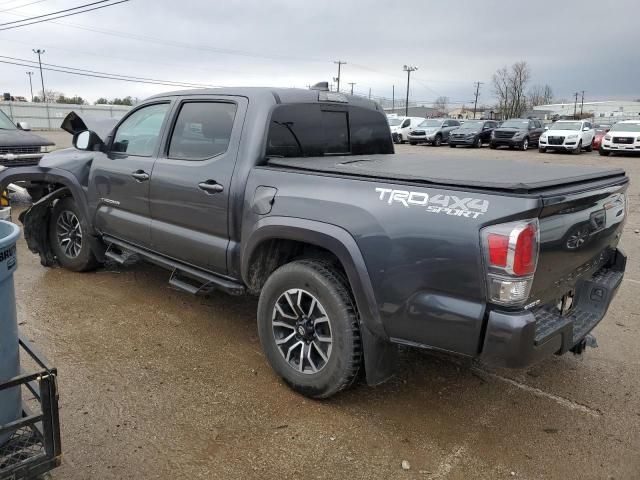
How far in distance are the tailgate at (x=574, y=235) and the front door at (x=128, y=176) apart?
3.07 meters

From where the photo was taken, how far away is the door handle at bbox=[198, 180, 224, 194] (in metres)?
3.56

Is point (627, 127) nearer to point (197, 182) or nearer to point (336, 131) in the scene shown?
point (336, 131)

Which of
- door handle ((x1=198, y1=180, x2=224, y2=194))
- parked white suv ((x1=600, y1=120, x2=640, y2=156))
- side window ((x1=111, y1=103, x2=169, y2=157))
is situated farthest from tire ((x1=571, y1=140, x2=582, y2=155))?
door handle ((x1=198, y1=180, x2=224, y2=194))

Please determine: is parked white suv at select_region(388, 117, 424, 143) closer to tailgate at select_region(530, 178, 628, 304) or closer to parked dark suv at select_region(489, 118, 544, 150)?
parked dark suv at select_region(489, 118, 544, 150)

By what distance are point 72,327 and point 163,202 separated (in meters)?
1.29

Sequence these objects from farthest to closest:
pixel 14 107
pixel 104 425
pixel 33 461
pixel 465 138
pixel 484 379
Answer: pixel 14 107
pixel 465 138
pixel 484 379
pixel 104 425
pixel 33 461

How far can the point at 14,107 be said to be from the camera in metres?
45.3

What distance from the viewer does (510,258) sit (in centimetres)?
229

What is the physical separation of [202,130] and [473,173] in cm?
211

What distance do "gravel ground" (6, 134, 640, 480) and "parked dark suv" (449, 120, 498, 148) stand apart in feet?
85.9

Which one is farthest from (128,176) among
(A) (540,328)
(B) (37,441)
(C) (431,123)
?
(C) (431,123)

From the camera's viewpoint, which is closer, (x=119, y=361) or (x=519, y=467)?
(x=519, y=467)

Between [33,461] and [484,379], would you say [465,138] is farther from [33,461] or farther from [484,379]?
Result: [33,461]

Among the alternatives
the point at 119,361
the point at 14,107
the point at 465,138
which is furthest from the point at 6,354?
the point at 14,107
